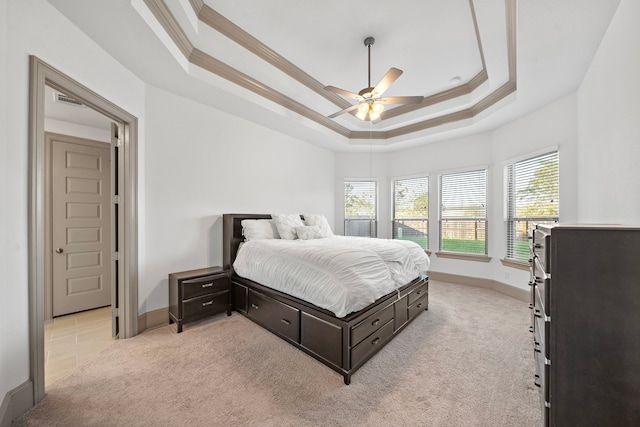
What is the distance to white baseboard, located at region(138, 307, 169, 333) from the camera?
276 cm

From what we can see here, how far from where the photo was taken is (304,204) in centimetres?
495

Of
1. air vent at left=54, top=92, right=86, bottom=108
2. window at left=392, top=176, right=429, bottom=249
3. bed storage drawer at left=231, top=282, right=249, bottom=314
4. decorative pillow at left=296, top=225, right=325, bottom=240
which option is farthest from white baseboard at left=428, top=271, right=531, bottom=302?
air vent at left=54, top=92, right=86, bottom=108

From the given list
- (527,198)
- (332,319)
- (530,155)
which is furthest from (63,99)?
(527,198)

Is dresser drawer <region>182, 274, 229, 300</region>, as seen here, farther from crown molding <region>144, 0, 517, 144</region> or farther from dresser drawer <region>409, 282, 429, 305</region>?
crown molding <region>144, 0, 517, 144</region>

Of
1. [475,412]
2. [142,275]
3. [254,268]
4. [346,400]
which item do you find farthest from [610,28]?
[142,275]

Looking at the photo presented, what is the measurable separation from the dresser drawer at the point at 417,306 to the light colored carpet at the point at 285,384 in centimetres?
23

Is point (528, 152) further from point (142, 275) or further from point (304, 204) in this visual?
point (142, 275)

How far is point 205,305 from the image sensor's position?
2971mm

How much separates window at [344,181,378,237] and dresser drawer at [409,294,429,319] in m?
2.53

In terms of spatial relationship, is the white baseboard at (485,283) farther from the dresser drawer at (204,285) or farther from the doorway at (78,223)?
the doorway at (78,223)

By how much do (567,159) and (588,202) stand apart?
769 mm

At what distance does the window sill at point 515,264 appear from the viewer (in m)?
3.69

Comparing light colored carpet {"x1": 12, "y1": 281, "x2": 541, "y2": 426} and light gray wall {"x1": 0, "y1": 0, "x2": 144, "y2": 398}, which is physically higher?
light gray wall {"x1": 0, "y1": 0, "x2": 144, "y2": 398}

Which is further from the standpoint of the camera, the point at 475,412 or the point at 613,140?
the point at 613,140
